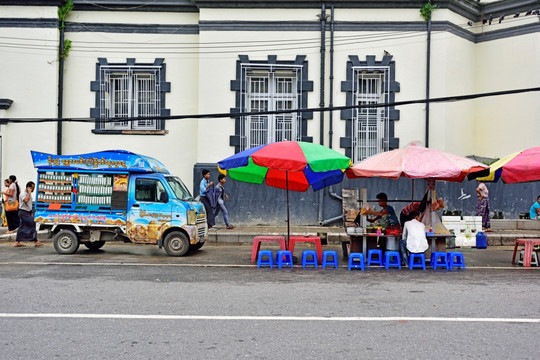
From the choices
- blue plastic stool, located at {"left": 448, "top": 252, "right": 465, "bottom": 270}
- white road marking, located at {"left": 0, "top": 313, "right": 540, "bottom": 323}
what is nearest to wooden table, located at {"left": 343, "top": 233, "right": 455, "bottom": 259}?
blue plastic stool, located at {"left": 448, "top": 252, "right": 465, "bottom": 270}

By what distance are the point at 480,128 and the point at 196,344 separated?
15410mm

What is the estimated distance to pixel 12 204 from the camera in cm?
1560

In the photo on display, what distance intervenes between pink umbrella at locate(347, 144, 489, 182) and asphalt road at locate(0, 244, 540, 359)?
5.97 ft

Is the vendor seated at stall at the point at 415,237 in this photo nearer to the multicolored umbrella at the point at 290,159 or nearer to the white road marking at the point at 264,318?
the multicolored umbrella at the point at 290,159

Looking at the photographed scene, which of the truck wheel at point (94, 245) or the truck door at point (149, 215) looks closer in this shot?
the truck door at point (149, 215)

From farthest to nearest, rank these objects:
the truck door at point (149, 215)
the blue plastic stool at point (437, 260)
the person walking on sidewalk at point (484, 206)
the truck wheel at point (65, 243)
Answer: the person walking on sidewalk at point (484, 206) → the truck wheel at point (65, 243) → the truck door at point (149, 215) → the blue plastic stool at point (437, 260)

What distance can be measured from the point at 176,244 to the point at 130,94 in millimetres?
7312

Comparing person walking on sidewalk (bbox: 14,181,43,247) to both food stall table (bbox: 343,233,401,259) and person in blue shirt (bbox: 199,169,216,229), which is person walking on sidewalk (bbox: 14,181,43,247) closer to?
person in blue shirt (bbox: 199,169,216,229)

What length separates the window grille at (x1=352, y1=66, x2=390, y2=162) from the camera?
1819cm

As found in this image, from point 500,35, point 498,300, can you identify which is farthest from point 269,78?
point 498,300

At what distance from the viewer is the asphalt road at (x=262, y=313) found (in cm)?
577

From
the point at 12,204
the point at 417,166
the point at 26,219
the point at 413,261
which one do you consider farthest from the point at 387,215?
the point at 12,204

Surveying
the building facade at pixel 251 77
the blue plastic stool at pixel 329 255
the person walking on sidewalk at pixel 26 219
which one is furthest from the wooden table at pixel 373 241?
the person walking on sidewalk at pixel 26 219

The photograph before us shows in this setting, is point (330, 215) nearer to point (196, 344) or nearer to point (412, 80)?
point (412, 80)
